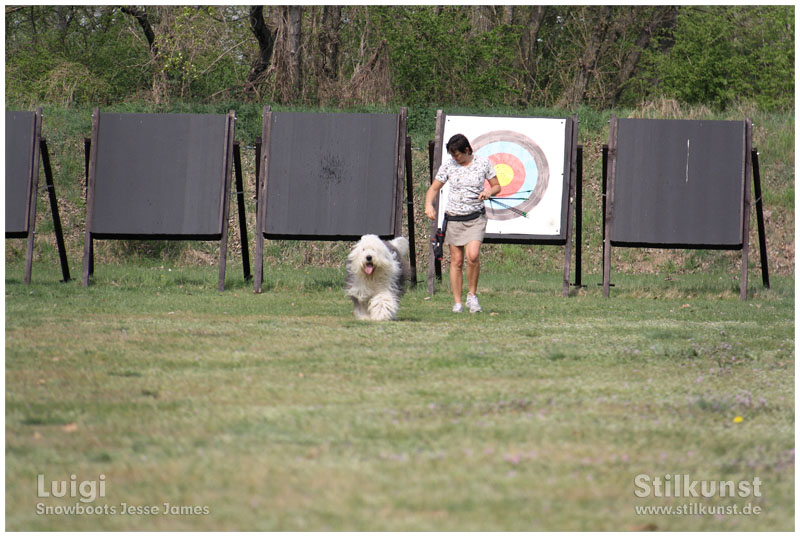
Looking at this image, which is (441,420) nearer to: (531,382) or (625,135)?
(531,382)

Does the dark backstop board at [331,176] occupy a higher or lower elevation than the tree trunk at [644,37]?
lower

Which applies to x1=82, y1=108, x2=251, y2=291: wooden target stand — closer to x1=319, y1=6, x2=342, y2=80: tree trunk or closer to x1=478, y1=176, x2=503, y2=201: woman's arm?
x1=478, y1=176, x2=503, y2=201: woman's arm

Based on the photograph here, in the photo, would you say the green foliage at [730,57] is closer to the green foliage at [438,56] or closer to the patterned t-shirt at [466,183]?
the green foliage at [438,56]

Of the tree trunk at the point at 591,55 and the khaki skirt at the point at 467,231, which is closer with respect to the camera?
the khaki skirt at the point at 467,231

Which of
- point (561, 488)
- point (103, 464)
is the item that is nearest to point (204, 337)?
point (103, 464)

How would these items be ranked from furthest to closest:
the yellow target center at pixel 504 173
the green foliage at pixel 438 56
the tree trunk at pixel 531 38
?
the tree trunk at pixel 531 38 → the green foliage at pixel 438 56 → the yellow target center at pixel 504 173

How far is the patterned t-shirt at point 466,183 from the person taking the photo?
967 centimetres

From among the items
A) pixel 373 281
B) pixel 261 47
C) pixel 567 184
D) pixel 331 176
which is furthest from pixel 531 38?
pixel 373 281

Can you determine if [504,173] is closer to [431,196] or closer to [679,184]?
[679,184]

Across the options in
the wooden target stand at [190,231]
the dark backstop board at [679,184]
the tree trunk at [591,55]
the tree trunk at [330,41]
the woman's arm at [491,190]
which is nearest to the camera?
the woman's arm at [491,190]

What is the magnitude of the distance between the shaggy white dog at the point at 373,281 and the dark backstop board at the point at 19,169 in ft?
16.9

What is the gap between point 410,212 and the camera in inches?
485

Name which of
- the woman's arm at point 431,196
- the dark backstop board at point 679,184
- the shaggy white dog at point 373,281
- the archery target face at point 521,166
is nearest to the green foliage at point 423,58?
the archery target face at point 521,166

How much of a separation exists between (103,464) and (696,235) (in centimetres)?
955
